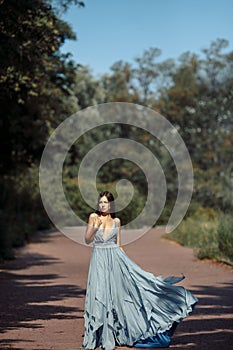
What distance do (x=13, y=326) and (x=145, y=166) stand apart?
42093mm

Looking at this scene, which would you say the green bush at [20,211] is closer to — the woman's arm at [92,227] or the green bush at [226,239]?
the green bush at [226,239]

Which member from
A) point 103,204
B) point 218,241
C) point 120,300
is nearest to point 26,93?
point 218,241

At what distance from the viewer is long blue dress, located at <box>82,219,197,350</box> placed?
8.23m

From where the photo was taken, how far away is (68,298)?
12875 mm

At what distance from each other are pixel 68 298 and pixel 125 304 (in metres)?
4.63

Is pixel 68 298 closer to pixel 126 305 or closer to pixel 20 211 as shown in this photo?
pixel 126 305

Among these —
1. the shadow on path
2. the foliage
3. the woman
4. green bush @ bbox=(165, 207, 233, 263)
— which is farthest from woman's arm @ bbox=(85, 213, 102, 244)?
green bush @ bbox=(165, 207, 233, 263)

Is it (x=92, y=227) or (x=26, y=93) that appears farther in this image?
(x=26, y=93)

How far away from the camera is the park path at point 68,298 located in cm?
866

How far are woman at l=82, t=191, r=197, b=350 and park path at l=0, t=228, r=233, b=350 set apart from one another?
30 centimetres

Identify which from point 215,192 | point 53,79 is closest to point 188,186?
point 215,192

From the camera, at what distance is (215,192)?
47.8 meters

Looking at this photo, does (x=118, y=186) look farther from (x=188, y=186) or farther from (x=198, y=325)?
(x=198, y=325)

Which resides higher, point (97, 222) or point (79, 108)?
point (79, 108)
